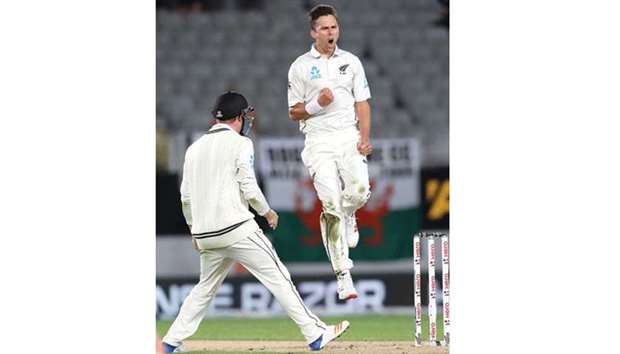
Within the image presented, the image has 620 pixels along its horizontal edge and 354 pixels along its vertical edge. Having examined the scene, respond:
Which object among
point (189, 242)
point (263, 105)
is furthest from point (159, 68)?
point (189, 242)

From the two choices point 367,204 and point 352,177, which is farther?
point 367,204

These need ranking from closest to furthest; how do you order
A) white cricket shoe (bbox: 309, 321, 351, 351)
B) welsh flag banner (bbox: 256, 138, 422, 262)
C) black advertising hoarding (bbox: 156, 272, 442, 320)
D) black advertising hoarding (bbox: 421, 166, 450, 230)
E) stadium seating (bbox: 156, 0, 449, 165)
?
white cricket shoe (bbox: 309, 321, 351, 351), black advertising hoarding (bbox: 156, 272, 442, 320), black advertising hoarding (bbox: 421, 166, 450, 230), welsh flag banner (bbox: 256, 138, 422, 262), stadium seating (bbox: 156, 0, 449, 165)

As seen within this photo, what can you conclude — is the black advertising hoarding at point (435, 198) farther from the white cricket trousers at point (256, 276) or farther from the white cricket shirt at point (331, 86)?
the white cricket trousers at point (256, 276)

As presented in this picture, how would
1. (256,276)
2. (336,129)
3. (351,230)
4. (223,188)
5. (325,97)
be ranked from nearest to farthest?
(223,188)
(256,276)
(325,97)
(336,129)
(351,230)

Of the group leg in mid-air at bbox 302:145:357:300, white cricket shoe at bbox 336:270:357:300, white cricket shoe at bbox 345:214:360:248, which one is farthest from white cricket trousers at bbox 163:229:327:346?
white cricket shoe at bbox 345:214:360:248

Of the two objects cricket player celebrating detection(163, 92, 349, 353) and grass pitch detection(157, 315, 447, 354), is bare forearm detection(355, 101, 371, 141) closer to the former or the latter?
cricket player celebrating detection(163, 92, 349, 353)

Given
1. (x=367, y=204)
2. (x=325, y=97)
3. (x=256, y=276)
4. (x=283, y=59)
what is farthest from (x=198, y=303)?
(x=283, y=59)

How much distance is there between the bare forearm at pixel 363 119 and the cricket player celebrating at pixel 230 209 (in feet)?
2.74

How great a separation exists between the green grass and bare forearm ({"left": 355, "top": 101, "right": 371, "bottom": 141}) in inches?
59.6

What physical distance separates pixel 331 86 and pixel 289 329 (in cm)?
251

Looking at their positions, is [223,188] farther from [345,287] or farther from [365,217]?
[365,217]

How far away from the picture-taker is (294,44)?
14539mm

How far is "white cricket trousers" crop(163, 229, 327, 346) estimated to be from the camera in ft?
28.5

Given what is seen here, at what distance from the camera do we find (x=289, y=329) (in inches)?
425
